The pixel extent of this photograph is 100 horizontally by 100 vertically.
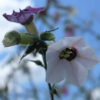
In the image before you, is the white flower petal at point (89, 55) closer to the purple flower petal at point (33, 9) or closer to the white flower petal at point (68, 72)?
the white flower petal at point (68, 72)

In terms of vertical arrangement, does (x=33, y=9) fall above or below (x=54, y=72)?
above

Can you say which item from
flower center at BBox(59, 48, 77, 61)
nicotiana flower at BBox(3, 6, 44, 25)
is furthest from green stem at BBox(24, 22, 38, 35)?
flower center at BBox(59, 48, 77, 61)

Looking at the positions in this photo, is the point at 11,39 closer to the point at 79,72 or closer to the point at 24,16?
the point at 24,16

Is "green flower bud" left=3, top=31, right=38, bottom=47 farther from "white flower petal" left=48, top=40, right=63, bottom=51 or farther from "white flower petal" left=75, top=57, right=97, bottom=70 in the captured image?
"white flower petal" left=75, top=57, right=97, bottom=70

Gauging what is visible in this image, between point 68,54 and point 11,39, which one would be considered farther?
point 68,54

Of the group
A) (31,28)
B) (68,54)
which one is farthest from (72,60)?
(31,28)

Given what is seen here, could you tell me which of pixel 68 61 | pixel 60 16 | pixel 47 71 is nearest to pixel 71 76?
pixel 68 61

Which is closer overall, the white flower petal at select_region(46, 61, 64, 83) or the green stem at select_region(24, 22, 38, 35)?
the white flower petal at select_region(46, 61, 64, 83)

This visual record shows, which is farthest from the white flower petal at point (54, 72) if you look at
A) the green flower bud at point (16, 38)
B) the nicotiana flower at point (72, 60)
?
the green flower bud at point (16, 38)
